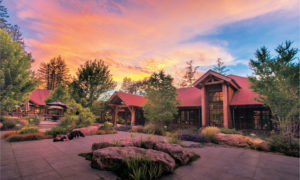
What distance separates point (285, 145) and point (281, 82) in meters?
4.50

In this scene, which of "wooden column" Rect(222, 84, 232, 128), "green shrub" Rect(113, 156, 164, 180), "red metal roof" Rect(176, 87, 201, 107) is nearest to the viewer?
"green shrub" Rect(113, 156, 164, 180)

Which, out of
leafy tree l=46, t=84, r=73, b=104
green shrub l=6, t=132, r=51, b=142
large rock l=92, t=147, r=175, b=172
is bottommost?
green shrub l=6, t=132, r=51, b=142

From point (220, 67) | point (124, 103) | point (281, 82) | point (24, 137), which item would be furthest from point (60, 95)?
point (220, 67)

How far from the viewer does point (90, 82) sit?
45.2ft

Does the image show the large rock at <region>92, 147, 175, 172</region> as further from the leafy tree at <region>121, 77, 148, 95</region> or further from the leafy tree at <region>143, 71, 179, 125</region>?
the leafy tree at <region>121, 77, 148, 95</region>

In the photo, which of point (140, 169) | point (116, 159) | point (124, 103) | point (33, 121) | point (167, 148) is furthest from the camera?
point (124, 103)

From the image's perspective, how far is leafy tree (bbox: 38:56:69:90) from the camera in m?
40.8

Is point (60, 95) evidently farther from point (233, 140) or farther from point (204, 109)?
point (233, 140)

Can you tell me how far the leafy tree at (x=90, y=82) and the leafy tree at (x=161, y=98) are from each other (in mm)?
4581

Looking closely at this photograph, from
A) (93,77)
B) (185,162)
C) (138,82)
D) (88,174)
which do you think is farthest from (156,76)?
(138,82)

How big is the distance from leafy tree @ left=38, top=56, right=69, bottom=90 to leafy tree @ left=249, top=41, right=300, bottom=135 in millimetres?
45164

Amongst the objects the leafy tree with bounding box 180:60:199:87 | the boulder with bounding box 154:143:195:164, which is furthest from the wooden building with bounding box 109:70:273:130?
the leafy tree with bounding box 180:60:199:87

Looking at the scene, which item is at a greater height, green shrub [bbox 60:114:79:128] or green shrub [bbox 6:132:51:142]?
green shrub [bbox 60:114:79:128]

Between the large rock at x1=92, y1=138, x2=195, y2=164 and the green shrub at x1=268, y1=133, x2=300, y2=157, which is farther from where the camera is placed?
the green shrub at x1=268, y1=133, x2=300, y2=157
